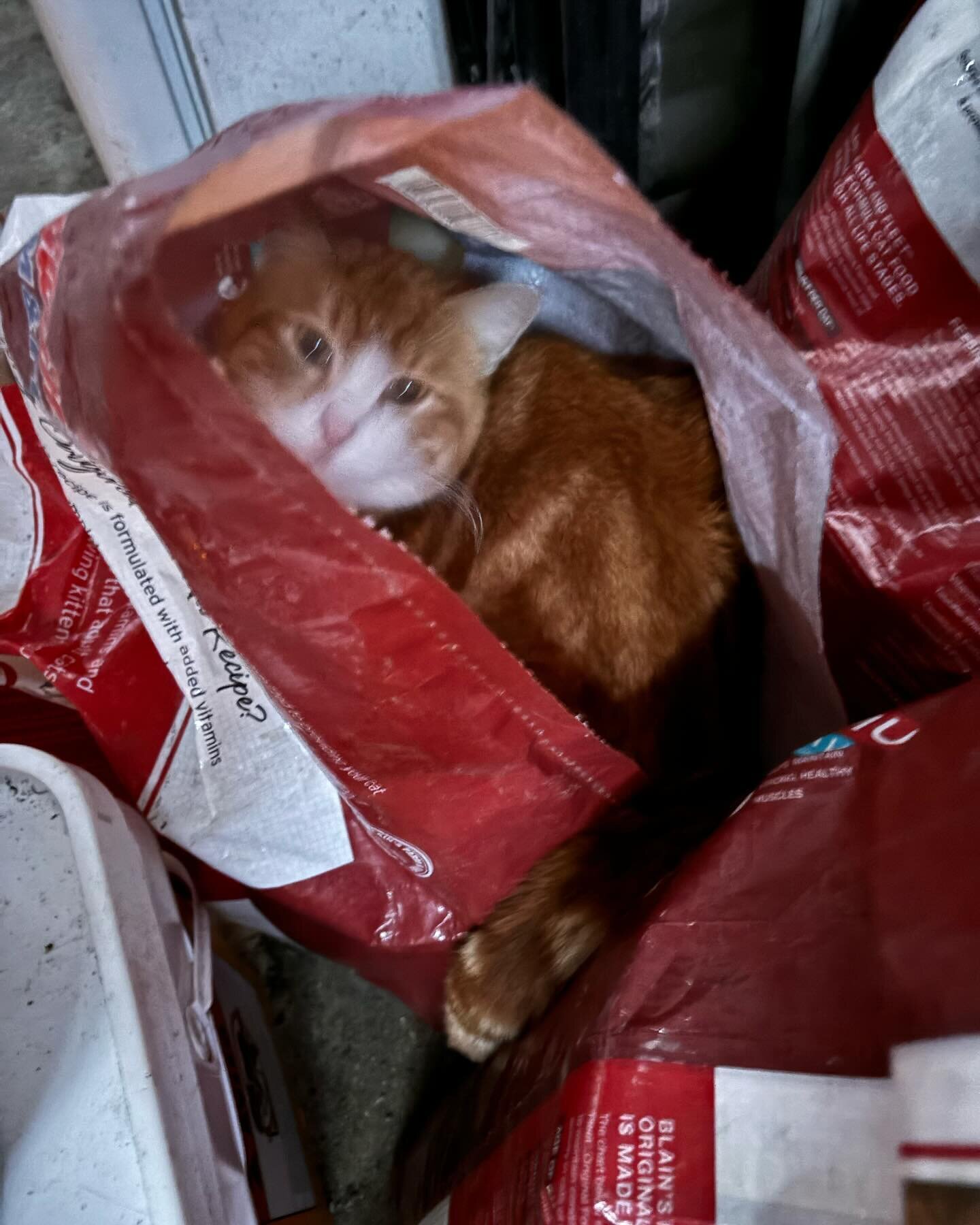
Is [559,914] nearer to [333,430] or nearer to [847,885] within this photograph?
[847,885]

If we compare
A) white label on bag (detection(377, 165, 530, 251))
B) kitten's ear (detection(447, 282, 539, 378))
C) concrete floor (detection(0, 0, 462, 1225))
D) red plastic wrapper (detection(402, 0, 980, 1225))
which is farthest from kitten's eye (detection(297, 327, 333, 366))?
concrete floor (detection(0, 0, 462, 1225))

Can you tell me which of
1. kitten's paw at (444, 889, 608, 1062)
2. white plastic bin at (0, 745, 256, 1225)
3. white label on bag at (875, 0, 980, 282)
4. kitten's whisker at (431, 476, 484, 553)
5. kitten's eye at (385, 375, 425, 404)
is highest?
white label on bag at (875, 0, 980, 282)

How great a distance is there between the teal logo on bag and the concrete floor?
2.22ft

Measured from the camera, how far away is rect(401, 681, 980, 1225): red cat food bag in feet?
1.17

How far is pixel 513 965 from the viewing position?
670 millimetres

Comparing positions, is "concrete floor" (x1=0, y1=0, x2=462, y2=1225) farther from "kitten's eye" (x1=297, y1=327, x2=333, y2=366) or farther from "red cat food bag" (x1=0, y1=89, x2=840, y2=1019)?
"kitten's eye" (x1=297, y1=327, x2=333, y2=366)

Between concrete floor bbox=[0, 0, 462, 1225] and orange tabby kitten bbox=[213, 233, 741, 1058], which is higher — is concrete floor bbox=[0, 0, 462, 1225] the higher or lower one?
the lower one

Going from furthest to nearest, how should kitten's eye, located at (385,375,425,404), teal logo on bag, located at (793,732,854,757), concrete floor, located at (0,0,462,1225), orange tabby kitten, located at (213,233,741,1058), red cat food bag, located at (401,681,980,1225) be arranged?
concrete floor, located at (0,0,462,1225), kitten's eye, located at (385,375,425,404), orange tabby kitten, located at (213,233,741,1058), teal logo on bag, located at (793,732,854,757), red cat food bag, located at (401,681,980,1225)

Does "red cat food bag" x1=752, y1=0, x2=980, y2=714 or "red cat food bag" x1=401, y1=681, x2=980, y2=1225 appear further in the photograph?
"red cat food bag" x1=752, y1=0, x2=980, y2=714

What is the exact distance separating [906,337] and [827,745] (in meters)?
0.30

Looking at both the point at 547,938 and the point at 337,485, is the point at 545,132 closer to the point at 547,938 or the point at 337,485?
the point at 337,485

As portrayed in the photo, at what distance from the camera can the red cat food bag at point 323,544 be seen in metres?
0.38

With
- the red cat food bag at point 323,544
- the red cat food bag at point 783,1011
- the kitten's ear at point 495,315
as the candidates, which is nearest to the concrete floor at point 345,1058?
the red cat food bag at point 323,544

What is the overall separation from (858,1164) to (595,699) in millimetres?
357
